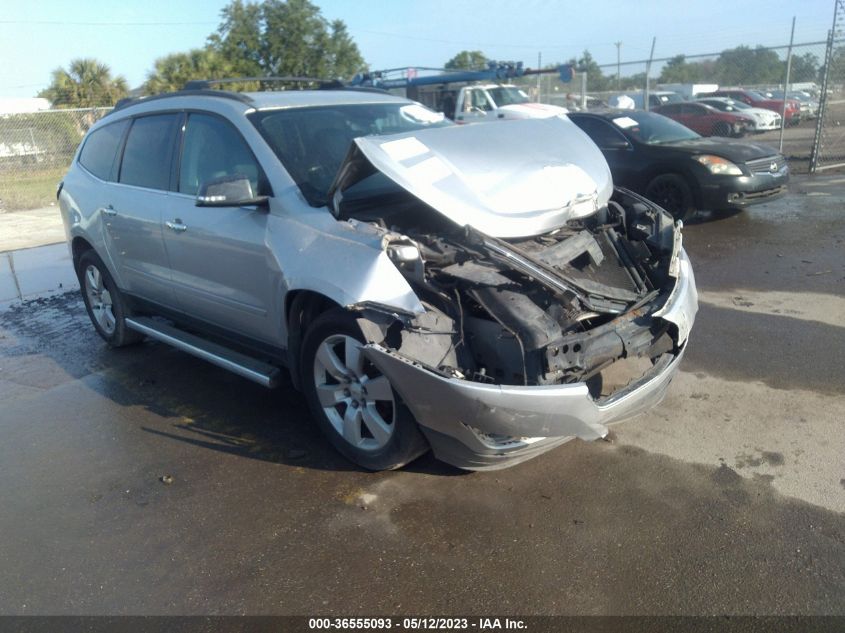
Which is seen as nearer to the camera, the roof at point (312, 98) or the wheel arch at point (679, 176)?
the roof at point (312, 98)

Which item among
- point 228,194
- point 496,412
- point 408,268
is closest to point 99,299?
point 228,194

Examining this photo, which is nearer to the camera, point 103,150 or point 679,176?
point 103,150

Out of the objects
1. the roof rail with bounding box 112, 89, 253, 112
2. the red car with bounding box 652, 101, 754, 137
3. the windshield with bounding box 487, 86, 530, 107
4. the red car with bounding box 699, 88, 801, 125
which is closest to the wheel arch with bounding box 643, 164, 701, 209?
the roof rail with bounding box 112, 89, 253, 112

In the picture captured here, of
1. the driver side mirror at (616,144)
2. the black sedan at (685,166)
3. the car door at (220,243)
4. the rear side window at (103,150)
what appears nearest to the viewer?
the car door at (220,243)

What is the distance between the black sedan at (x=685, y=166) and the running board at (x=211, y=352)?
22.3 ft

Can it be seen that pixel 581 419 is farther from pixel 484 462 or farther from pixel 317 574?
pixel 317 574

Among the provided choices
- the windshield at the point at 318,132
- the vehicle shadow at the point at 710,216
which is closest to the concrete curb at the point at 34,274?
the windshield at the point at 318,132

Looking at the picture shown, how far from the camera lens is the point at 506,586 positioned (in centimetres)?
296

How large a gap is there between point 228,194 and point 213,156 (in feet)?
2.57

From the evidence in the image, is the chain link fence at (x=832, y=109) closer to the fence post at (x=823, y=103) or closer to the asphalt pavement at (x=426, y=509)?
the fence post at (x=823, y=103)

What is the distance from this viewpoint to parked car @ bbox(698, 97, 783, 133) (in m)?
22.4

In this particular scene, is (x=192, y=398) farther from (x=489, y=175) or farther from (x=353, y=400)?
(x=489, y=175)

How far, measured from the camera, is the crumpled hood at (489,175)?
3672mm

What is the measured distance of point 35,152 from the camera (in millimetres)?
18938
